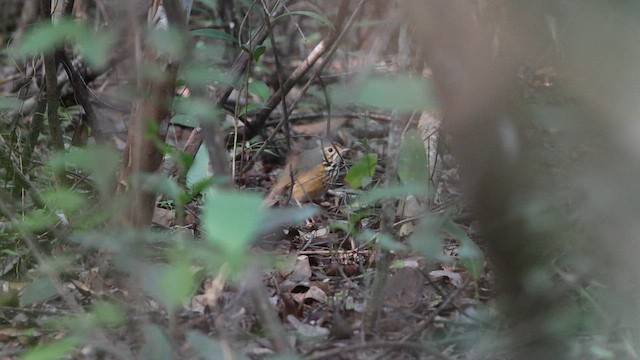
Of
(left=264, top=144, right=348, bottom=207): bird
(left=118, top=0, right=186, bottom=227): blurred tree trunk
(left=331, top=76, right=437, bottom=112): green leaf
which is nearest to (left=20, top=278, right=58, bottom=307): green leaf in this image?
(left=118, top=0, right=186, bottom=227): blurred tree trunk

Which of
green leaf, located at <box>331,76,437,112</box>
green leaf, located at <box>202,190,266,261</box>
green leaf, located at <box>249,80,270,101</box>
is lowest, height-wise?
green leaf, located at <box>249,80,270,101</box>

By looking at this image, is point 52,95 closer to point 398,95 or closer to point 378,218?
point 378,218

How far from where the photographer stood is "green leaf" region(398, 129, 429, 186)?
6.58ft

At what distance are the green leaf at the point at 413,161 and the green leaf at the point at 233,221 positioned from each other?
0.76 metres

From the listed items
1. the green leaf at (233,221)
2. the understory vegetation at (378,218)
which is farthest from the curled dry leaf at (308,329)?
the green leaf at (233,221)

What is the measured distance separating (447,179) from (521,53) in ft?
5.62

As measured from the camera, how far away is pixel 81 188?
3068 mm

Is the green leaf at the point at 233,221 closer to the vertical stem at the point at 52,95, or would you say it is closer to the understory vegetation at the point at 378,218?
the understory vegetation at the point at 378,218

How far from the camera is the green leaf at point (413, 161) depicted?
2005 mm

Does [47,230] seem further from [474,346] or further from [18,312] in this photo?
[474,346]

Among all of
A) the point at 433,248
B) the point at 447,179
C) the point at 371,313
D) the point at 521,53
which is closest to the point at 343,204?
the point at 447,179

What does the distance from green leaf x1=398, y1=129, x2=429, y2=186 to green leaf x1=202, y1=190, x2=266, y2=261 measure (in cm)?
76

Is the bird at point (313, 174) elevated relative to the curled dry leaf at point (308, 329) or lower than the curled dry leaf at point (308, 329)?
lower

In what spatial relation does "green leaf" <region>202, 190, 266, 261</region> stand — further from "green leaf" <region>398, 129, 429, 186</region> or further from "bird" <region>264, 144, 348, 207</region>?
"bird" <region>264, 144, 348, 207</region>
